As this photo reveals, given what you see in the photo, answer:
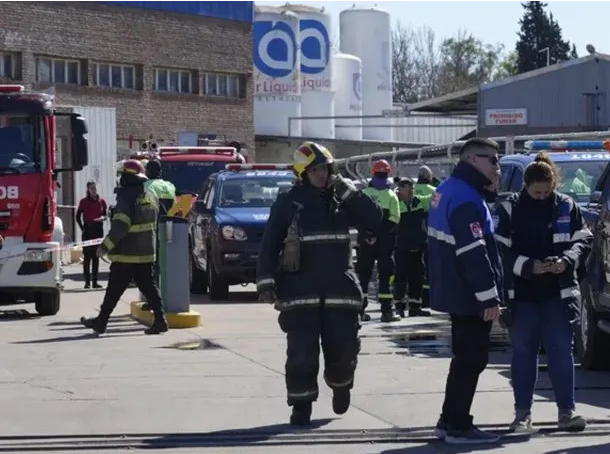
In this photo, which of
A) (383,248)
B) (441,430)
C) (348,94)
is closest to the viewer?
(441,430)

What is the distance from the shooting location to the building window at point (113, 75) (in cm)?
4812

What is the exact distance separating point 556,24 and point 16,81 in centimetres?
5337

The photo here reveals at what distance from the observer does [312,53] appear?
55219 mm

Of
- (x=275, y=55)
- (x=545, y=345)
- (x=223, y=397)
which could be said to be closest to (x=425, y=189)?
(x=223, y=397)

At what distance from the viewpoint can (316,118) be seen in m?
54.1

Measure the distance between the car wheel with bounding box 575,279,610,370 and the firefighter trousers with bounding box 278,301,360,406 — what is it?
313 cm

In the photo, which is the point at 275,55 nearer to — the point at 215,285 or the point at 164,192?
the point at 215,285

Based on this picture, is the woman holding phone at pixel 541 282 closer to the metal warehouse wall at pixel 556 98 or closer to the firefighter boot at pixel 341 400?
the firefighter boot at pixel 341 400

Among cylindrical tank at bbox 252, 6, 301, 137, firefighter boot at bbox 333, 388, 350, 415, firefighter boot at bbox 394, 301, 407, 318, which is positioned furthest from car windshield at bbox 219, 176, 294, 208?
cylindrical tank at bbox 252, 6, 301, 137

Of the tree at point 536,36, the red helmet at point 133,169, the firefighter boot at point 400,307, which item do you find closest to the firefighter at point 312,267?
the red helmet at point 133,169

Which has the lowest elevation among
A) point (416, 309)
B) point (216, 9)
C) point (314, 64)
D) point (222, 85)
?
point (416, 309)

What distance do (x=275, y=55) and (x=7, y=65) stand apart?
1221 cm

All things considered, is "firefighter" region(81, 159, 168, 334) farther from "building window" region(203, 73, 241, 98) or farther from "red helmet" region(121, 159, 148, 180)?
"building window" region(203, 73, 241, 98)

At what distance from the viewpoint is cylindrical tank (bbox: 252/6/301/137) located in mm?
53344
